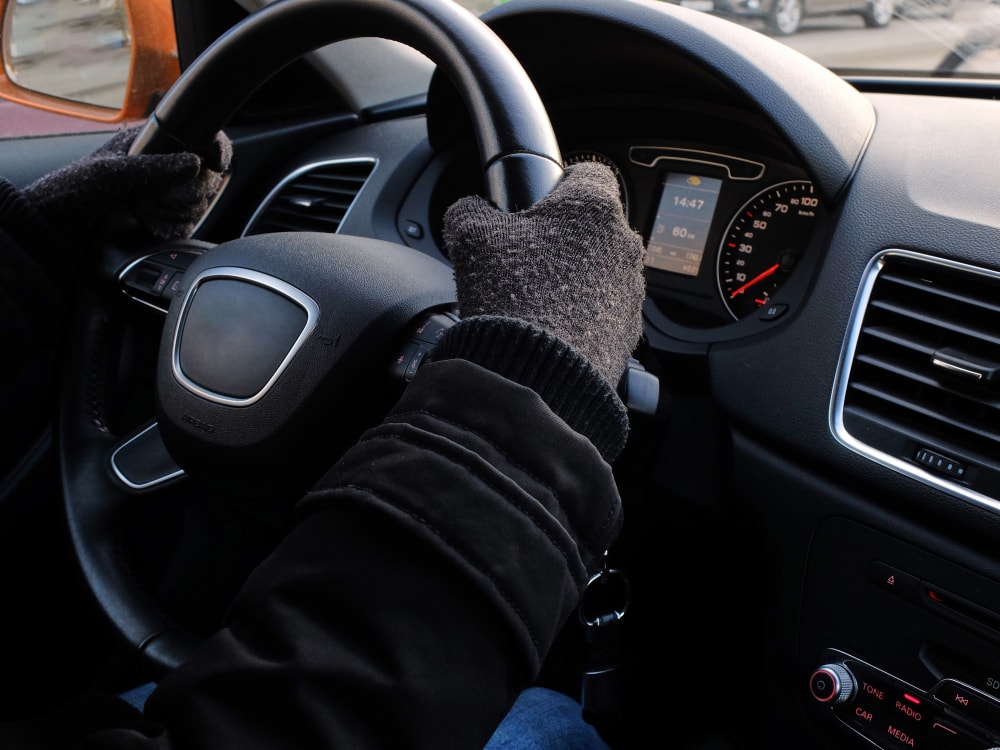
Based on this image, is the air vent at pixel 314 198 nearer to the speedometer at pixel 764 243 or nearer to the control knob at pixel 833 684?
the speedometer at pixel 764 243

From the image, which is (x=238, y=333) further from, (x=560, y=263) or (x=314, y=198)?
(x=314, y=198)

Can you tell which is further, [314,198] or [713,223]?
[314,198]

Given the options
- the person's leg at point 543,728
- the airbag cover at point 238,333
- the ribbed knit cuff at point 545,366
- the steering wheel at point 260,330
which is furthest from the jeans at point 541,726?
the ribbed knit cuff at point 545,366

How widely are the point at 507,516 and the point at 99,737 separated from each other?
0.33 meters

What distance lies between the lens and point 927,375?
0.98 metres

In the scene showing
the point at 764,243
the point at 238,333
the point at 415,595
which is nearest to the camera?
the point at 415,595

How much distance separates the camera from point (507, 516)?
0.54m

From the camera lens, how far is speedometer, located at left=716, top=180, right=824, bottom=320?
1290 millimetres

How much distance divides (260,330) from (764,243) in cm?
83

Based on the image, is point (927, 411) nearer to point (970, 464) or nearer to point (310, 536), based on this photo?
point (970, 464)

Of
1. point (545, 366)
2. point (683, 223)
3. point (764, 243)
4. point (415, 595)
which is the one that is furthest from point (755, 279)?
point (415, 595)

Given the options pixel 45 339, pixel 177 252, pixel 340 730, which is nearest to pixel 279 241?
pixel 177 252

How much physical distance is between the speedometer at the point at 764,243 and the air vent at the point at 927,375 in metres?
0.26

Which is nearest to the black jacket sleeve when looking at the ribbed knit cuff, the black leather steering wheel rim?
the ribbed knit cuff
